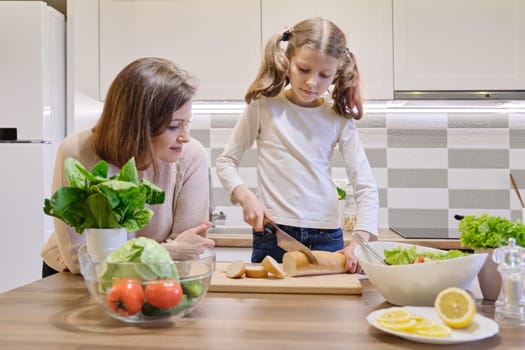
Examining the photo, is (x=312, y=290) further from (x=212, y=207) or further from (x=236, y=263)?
(x=212, y=207)

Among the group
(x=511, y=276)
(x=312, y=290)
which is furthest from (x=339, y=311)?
(x=511, y=276)

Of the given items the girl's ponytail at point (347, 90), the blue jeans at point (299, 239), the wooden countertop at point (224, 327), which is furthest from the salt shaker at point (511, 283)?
the girl's ponytail at point (347, 90)

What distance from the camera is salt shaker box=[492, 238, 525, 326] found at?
3.00 ft

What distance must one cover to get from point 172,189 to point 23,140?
1.03m

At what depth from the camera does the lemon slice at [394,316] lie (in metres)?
0.84

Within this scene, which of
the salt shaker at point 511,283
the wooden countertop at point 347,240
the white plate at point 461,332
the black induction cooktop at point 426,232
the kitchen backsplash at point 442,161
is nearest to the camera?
the white plate at point 461,332

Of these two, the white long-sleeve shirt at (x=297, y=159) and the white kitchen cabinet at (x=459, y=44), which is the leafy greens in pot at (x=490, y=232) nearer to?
the white long-sleeve shirt at (x=297, y=159)

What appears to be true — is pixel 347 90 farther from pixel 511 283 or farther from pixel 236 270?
pixel 511 283

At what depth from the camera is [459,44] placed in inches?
95.6

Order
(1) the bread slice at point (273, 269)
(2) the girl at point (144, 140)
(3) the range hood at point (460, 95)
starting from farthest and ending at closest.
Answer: (3) the range hood at point (460, 95) → (2) the girl at point (144, 140) → (1) the bread slice at point (273, 269)

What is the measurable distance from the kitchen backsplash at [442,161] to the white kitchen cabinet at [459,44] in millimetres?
324

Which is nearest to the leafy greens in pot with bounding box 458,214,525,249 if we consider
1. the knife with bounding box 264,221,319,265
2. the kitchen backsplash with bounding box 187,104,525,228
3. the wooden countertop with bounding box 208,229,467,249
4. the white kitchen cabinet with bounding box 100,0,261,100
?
the knife with bounding box 264,221,319,265

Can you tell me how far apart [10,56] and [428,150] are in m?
1.90

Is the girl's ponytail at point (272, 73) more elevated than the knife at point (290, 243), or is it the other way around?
the girl's ponytail at point (272, 73)
